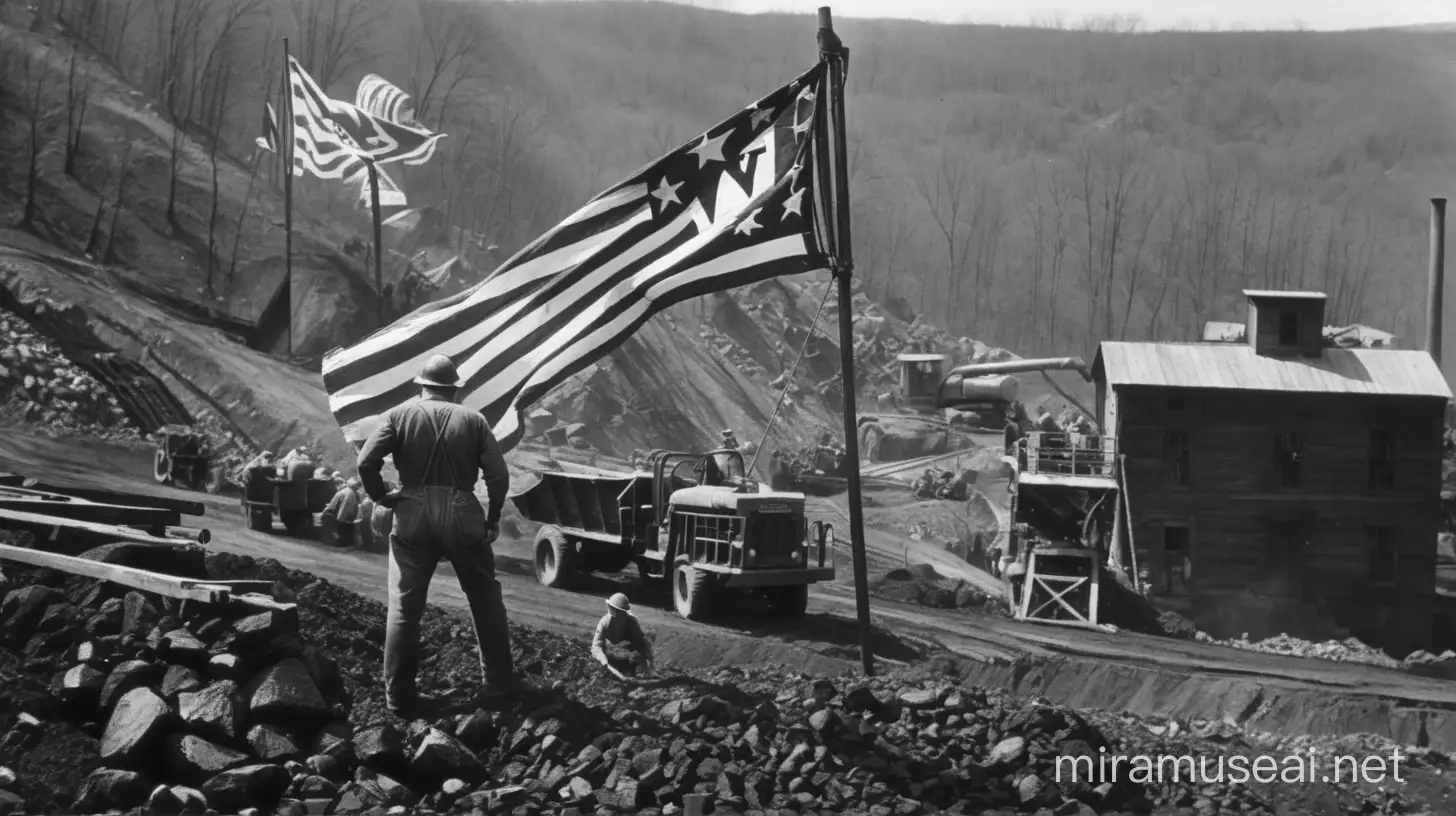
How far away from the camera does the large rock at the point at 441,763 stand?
309 inches

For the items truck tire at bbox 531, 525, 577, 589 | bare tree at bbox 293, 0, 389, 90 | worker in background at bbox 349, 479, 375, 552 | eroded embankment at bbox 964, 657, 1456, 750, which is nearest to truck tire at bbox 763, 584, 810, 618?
truck tire at bbox 531, 525, 577, 589

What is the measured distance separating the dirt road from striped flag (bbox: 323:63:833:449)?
221 inches

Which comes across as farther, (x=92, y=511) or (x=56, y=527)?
(x=92, y=511)

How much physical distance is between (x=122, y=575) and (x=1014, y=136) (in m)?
111

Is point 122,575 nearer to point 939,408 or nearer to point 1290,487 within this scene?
point 1290,487

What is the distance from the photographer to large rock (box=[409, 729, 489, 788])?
7.84 m

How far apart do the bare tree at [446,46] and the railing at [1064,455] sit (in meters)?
53.0

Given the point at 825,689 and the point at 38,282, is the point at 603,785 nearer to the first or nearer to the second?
the point at 825,689

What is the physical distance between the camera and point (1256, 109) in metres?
121

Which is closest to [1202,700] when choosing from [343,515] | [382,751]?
[382,751]

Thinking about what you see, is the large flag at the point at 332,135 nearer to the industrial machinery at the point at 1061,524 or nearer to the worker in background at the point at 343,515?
the worker in background at the point at 343,515

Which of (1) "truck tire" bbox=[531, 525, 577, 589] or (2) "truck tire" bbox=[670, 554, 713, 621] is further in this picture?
(1) "truck tire" bbox=[531, 525, 577, 589]

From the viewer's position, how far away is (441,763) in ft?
25.9

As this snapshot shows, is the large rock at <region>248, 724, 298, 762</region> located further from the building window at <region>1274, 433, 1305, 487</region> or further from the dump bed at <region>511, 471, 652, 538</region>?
the building window at <region>1274, 433, 1305, 487</region>
